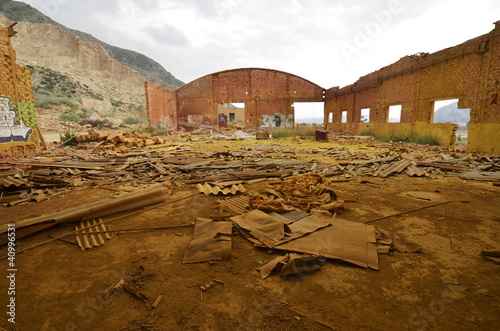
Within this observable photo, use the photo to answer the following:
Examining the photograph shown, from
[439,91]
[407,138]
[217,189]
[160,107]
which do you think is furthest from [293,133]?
[217,189]

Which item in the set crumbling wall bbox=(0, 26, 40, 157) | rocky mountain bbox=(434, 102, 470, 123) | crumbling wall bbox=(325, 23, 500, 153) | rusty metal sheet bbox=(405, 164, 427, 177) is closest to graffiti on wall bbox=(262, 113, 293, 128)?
crumbling wall bbox=(325, 23, 500, 153)

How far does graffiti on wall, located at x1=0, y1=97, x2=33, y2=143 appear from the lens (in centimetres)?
872

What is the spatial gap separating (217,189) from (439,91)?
13292 mm

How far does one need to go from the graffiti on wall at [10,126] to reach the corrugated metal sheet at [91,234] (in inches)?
346

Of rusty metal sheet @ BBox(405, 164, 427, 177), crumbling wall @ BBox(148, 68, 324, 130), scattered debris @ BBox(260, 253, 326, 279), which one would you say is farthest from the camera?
crumbling wall @ BBox(148, 68, 324, 130)

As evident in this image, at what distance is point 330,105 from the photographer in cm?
2561

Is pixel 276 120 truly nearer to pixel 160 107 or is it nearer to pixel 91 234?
pixel 160 107

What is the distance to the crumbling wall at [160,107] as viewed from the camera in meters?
21.4

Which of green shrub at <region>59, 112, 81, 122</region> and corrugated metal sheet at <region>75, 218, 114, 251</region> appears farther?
green shrub at <region>59, 112, 81, 122</region>

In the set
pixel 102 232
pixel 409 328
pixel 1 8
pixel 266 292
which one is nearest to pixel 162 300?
pixel 266 292

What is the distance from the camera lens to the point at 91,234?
3.03 meters

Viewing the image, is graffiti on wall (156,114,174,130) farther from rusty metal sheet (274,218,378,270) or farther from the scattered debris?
the scattered debris

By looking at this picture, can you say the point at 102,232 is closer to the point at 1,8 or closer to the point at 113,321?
the point at 113,321

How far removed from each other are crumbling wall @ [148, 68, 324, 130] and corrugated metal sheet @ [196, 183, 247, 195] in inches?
860
